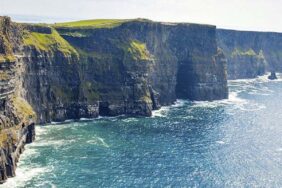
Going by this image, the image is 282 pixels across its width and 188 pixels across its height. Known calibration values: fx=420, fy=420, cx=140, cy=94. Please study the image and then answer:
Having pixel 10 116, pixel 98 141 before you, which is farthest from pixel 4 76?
pixel 98 141

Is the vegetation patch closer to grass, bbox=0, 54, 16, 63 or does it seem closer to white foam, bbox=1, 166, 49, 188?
grass, bbox=0, 54, 16, 63

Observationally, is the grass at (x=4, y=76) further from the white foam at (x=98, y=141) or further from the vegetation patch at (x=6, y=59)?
the white foam at (x=98, y=141)

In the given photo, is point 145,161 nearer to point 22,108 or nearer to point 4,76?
point 22,108

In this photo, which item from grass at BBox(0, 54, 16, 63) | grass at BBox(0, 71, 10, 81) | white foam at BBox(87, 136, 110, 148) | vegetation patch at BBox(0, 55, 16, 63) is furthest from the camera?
white foam at BBox(87, 136, 110, 148)

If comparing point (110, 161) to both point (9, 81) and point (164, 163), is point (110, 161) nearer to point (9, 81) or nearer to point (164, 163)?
point (164, 163)

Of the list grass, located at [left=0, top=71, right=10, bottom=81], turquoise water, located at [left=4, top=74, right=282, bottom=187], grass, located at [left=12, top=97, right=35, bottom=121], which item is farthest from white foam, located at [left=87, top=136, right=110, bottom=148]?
grass, located at [left=0, top=71, right=10, bottom=81]

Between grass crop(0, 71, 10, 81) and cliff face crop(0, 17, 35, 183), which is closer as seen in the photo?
cliff face crop(0, 17, 35, 183)

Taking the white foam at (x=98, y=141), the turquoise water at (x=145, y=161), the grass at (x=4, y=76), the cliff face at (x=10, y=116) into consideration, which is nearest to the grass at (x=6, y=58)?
the cliff face at (x=10, y=116)

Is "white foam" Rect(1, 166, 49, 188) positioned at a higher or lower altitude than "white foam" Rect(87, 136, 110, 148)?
lower

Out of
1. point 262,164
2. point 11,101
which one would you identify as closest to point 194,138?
point 262,164
